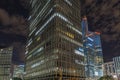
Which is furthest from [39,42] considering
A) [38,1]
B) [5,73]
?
[5,73]

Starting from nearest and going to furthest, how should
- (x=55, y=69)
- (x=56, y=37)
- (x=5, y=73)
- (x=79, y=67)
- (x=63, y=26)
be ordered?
1. (x=55, y=69)
2. (x=56, y=37)
3. (x=63, y=26)
4. (x=79, y=67)
5. (x=5, y=73)

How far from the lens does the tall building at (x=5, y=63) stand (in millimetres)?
170500

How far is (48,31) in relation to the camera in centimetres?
7625

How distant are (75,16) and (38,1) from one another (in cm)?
3268

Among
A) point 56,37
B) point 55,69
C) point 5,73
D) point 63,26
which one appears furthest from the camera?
point 5,73

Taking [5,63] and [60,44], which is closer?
[60,44]

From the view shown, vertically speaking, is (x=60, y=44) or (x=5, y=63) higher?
(x=60, y=44)

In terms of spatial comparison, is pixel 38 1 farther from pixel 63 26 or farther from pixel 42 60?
pixel 42 60

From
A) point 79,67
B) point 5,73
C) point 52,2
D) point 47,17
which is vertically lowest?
point 5,73

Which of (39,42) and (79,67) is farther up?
(39,42)

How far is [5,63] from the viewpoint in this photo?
173 metres

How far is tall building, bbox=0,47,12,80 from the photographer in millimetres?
170500

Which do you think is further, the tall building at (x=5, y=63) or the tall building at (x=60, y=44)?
the tall building at (x=5, y=63)

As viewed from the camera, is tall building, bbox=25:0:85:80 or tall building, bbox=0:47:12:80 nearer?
tall building, bbox=25:0:85:80
